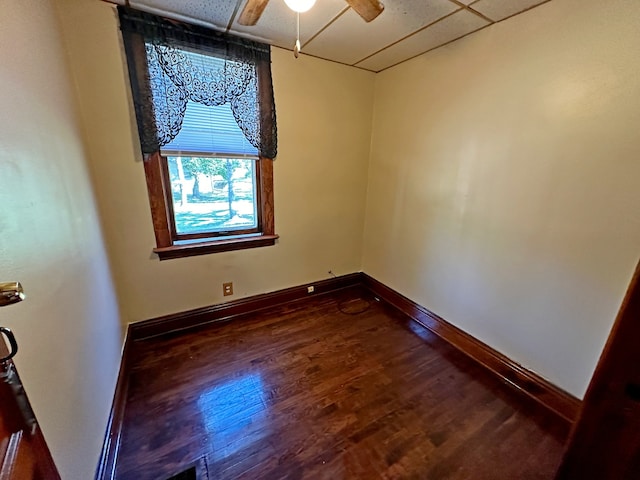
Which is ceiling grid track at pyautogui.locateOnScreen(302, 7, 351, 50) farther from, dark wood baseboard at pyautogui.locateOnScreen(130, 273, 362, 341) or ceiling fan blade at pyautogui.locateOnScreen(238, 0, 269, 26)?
dark wood baseboard at pyautogui.locateOnScreen(130, 273, 362, 341)

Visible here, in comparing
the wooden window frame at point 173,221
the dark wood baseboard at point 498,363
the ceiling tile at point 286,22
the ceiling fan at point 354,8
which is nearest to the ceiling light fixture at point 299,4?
the ceiling fan at point 354,8

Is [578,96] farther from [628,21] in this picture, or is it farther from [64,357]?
[64,357]

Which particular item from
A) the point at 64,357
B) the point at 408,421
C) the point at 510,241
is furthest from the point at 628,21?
the point at 64,357

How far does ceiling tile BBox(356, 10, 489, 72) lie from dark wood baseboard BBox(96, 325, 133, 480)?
2805 millimetres

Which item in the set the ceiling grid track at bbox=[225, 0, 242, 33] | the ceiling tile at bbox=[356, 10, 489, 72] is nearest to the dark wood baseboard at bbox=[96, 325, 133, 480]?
the ceiling grid track at bbox=[225, 0, 242, 33]

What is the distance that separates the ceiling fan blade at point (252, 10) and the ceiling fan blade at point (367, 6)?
41 cm

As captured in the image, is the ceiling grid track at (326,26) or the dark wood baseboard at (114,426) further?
the ceiling grid track at (326,26)

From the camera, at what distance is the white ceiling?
1499mm

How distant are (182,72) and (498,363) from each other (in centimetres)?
283

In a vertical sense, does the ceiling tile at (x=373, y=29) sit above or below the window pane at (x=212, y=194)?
above

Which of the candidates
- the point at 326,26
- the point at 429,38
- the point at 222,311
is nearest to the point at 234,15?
the point at 326,26

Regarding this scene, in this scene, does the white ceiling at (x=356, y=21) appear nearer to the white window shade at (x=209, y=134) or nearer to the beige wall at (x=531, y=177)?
the beige wall at (x=531, y=177)

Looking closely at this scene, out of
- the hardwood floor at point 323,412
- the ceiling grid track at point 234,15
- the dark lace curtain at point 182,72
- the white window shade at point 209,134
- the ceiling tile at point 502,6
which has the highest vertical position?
the ceiling tile at point 502,6

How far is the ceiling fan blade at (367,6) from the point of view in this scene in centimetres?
119
